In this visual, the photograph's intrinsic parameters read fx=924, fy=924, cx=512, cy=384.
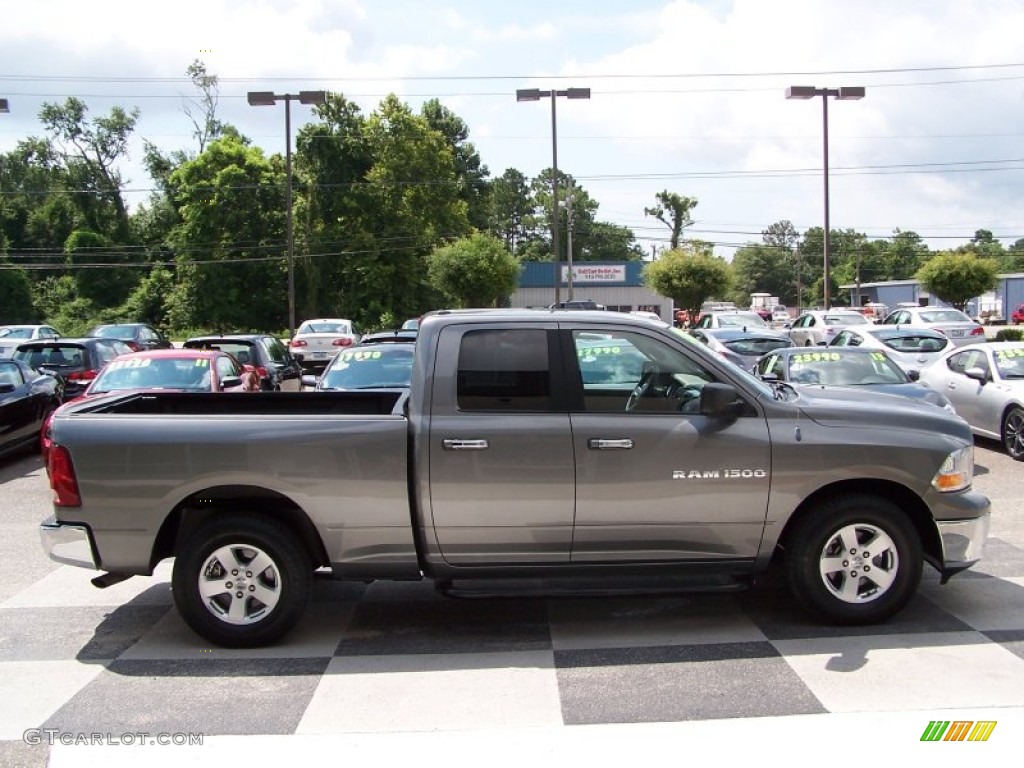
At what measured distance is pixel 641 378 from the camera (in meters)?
5.62

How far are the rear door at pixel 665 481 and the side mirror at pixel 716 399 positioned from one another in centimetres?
11

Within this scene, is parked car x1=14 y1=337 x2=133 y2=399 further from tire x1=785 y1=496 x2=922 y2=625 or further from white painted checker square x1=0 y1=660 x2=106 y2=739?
tire x1=785 y1=496 x2=922 y2=625

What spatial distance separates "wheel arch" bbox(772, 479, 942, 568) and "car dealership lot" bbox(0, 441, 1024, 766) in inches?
19.7

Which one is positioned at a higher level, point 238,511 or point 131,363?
point 131,363

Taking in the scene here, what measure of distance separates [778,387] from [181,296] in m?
57.9

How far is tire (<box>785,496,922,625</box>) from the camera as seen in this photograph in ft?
17.5

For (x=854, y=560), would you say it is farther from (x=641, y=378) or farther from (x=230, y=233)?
(x=230, y=233)

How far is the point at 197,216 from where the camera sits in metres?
55.8

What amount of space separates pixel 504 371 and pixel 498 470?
0.59m

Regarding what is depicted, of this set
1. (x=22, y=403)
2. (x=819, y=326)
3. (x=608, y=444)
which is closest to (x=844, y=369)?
(x=608, y=444)

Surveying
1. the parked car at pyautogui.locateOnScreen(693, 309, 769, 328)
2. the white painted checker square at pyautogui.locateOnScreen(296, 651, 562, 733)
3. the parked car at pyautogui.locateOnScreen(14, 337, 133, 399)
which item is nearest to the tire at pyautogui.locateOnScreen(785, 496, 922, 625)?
the white painted checker square at pyautogui.locateOnScreen(296, 651, 562, 733)

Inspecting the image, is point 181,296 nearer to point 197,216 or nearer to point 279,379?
point 197,216

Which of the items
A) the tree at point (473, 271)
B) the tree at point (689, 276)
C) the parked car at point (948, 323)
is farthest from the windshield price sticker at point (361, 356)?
the tree at point (689, 276)

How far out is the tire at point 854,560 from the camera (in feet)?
17.5
